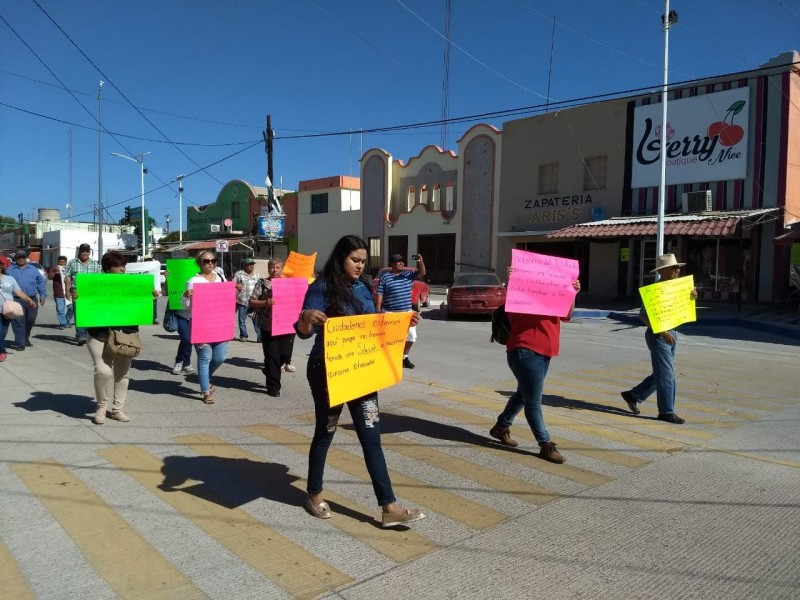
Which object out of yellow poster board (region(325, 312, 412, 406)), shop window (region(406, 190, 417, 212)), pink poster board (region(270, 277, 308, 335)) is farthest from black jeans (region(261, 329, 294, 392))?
shop window (region(406, 190, 417, 212))

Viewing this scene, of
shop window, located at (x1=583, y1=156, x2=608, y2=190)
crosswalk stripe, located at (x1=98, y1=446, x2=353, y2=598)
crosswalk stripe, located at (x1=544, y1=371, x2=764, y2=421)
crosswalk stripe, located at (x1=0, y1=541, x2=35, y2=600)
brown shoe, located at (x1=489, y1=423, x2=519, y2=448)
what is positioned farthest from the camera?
shop window, located at (x1=583, y1=156, x2=608, y2=190)

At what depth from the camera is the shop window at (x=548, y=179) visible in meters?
25.9

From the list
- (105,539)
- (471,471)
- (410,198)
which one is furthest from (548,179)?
(105,539)

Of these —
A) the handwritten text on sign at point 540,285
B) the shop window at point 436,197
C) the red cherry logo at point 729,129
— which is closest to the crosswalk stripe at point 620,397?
the handwritten text on sign at point 540,285

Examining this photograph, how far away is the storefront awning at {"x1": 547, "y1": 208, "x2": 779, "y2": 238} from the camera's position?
1866 centimetres

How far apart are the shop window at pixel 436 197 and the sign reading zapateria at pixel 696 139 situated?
35.8ft

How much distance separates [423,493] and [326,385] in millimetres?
1256

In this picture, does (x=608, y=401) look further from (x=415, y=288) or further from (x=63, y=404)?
(x=415, y=288)

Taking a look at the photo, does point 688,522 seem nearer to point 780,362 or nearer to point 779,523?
point 779,523

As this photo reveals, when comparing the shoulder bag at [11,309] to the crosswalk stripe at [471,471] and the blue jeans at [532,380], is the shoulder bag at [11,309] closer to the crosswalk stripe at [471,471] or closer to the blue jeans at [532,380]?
the crosswalk stripe at [471,471]

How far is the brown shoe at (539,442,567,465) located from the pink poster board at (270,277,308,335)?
3.73m

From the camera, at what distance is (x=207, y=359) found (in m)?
7.15

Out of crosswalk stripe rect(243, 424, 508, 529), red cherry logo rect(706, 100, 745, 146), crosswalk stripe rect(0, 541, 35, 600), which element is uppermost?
red cherry logo rect(706, 100, 745, 146)

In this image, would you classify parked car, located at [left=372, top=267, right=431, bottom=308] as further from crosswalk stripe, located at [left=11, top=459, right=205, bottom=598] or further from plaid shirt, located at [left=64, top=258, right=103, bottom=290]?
plaid shirt, located at [left=64, top=258, right=103, bottom=290]
